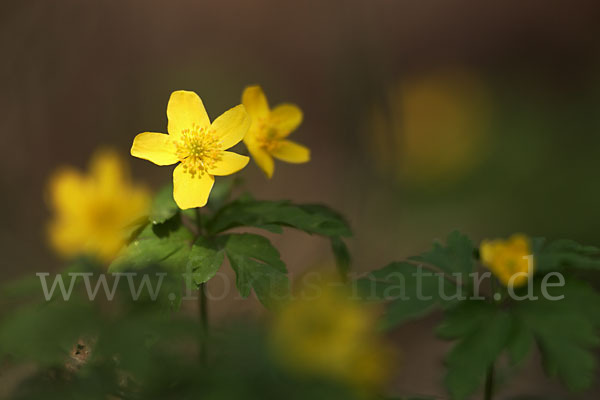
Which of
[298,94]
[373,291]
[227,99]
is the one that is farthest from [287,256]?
[373,291]

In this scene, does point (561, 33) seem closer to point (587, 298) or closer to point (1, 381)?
point (587, 298)

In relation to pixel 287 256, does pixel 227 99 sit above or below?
above

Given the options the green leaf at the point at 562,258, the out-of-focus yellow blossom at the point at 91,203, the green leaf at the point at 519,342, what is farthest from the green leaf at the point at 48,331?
the out-of-focus yellow blossom at the point at 91,203

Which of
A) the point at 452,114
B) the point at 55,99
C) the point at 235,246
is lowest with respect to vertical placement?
the point at 235,246

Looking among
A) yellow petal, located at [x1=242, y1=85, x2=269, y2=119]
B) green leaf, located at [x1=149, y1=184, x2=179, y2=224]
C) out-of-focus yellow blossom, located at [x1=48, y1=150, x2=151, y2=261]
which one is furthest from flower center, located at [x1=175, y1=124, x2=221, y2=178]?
out-of-focus yellow blossom, located at [x1=48, y1=150, x2=151, y2=261]

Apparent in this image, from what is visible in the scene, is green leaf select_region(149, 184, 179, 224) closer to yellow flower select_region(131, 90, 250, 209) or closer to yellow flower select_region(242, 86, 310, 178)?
yellow flower select_region(131, 90, 250, 209)

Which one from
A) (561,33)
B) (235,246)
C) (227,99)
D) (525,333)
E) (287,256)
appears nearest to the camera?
(525,333)
